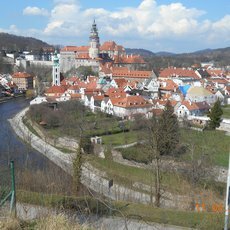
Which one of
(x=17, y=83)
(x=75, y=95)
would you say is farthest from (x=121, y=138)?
(x=17, y=83)

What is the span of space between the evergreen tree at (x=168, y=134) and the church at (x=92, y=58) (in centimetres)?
2625

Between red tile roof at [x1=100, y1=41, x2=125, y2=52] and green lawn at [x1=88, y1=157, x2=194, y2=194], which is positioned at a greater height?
red tile roof at [x1=100, y1=41, x2=125, y2=52]

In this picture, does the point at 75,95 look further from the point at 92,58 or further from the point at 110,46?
the point at 110,46

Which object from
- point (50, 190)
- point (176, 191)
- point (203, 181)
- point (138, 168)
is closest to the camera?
point (50, 190)

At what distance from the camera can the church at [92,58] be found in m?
40.8

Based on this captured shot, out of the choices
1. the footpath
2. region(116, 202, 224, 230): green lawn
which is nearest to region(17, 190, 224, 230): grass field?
region(116, 202, 224, 230): green lawn

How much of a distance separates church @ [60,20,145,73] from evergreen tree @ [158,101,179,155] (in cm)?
2625

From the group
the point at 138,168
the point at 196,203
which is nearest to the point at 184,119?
the point at 138,168

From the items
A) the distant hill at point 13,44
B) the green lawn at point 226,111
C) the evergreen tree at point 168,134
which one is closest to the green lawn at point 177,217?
the evergreen tree at point 168,134

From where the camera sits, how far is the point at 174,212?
15.5 feet

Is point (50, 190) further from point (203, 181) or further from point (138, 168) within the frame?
point (138, 168)

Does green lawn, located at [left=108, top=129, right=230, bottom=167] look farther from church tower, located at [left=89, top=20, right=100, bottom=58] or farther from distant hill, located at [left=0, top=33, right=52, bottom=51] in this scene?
distant hill, located at [left=0, top=33, right=52, bottom=51]

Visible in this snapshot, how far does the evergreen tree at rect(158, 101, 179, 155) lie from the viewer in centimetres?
1153

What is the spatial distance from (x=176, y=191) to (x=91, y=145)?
196 inches
